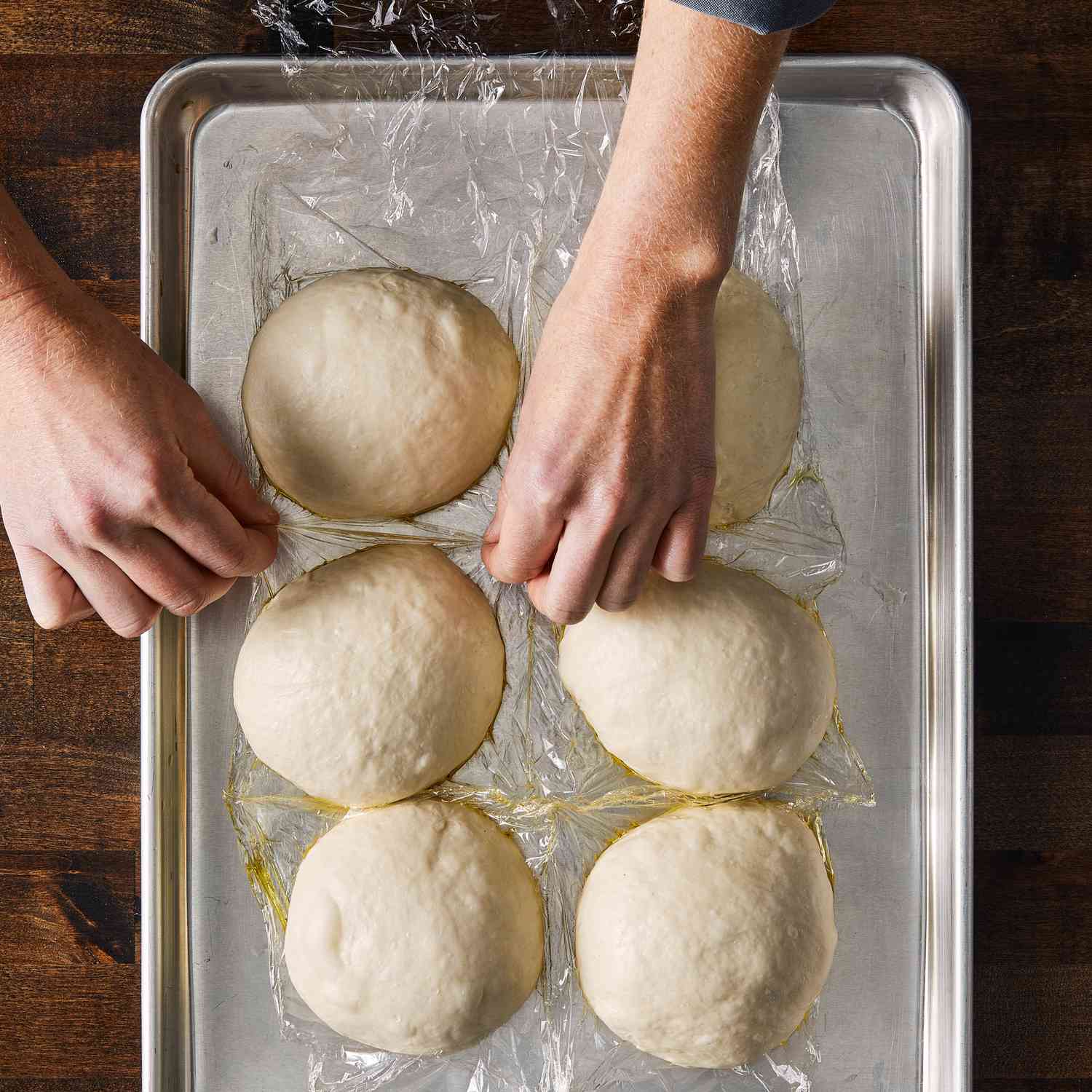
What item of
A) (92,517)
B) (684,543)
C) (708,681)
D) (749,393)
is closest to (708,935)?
(708,681)

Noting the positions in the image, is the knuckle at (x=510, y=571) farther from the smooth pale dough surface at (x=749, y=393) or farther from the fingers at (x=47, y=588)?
the fingers at (x=47, y=588)

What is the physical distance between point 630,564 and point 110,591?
0.35 metres

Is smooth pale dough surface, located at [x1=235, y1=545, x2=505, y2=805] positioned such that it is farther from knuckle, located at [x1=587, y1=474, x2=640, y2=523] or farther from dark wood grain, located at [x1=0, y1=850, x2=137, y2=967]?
dark wood grain, located at [x1=0, y1=850, x2=137, y2=967]

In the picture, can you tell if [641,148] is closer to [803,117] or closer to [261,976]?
[803,117]

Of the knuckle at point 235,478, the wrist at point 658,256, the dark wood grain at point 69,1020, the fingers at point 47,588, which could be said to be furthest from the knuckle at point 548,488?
the dark wood grain at point 69,1020

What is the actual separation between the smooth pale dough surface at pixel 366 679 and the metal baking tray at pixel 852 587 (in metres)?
0.12

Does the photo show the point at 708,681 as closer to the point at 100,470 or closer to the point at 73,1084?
the point at 100,470

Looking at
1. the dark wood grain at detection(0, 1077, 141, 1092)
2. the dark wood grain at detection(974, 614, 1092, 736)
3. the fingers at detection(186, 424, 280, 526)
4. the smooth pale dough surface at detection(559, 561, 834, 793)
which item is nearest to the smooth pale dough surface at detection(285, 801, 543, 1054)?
the smooth pale dough surface at detection(559, 561, 834, 793)

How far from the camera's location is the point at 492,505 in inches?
29.4

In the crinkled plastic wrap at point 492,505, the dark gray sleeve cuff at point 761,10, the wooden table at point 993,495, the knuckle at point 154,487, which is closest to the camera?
the dark gray sleeve cuff at point 761,10

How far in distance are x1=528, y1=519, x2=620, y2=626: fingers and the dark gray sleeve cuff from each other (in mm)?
285

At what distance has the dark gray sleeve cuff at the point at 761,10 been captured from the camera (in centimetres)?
45

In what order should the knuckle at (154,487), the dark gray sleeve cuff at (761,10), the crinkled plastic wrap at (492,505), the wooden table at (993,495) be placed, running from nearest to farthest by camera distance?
1. the dark gray sleeve cuff at (761,10)
2. the knuckle at (154,487)
3. the crinkled plastic wrap at (492,505)
4. the wooden table at (993,495)

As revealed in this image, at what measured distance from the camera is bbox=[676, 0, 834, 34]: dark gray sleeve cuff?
0.45m
